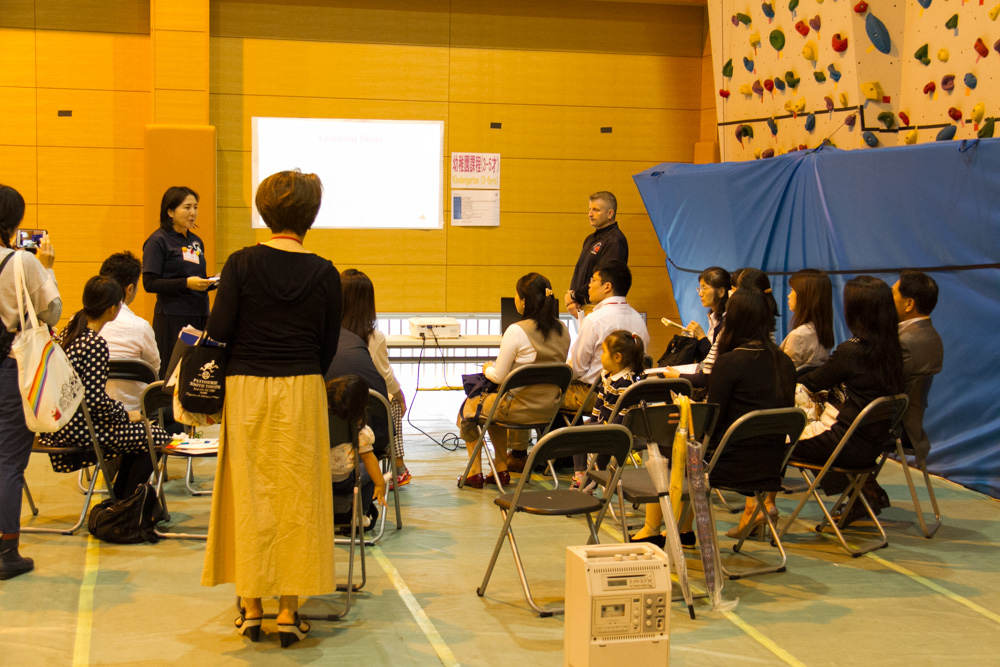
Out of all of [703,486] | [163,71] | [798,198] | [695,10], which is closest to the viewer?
[703,486]

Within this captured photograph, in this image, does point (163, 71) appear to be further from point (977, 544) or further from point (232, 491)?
point (977, 544)

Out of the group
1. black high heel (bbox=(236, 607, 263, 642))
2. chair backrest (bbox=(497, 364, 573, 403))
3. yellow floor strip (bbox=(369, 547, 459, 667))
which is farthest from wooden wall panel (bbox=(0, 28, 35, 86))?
black high heel (bbox=(236, 607, 263, 642))

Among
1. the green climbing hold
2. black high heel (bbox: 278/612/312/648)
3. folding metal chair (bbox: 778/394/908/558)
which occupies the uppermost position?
the green climbing hold

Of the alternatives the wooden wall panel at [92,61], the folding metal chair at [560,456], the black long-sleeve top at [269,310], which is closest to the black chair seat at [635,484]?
the folding metal chair at [560,456]

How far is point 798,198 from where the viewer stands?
6059 mm

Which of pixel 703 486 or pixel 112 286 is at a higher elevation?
pixel 112 286

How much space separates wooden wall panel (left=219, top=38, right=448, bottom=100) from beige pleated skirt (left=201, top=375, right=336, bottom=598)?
5.76 metres

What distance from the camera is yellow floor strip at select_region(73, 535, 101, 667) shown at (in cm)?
270

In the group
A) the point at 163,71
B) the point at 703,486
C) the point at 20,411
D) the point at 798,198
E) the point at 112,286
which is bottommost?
the point at 703,486

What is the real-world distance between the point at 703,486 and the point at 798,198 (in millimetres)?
3532

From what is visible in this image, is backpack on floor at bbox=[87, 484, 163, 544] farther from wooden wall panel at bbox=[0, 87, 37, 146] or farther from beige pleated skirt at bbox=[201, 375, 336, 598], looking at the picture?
wooden wall panel at bbox=[0, 87, 37, 146]

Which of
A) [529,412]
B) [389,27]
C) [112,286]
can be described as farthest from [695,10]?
[112,286]

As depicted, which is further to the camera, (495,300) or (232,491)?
(495,300)

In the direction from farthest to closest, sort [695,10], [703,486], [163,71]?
1. [695,10]
2. [163,71]
3. [703,486]
